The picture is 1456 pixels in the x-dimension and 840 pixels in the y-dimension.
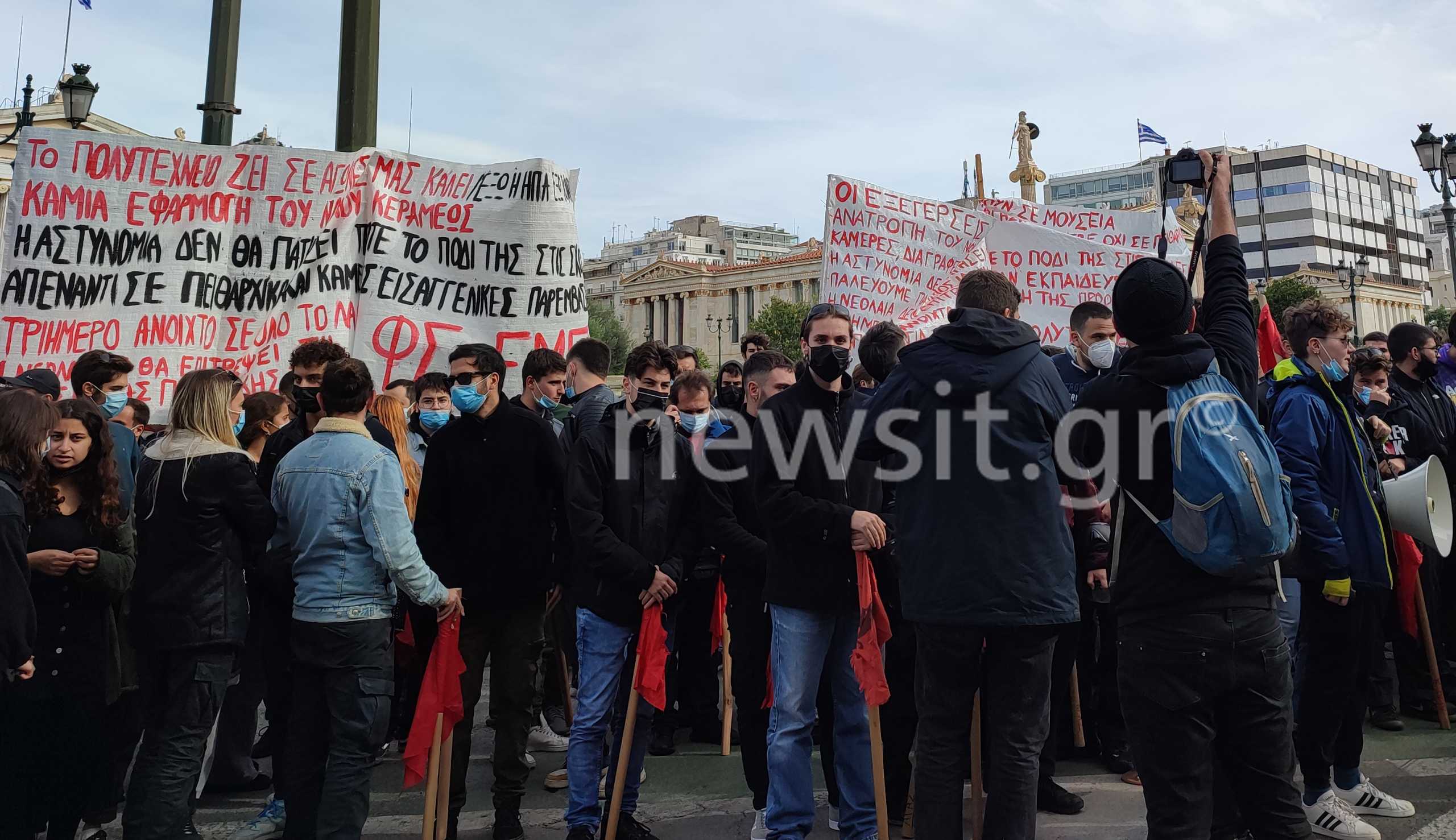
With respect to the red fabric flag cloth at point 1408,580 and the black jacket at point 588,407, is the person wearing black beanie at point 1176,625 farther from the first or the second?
the red fabric flag cloth at point 1408,580

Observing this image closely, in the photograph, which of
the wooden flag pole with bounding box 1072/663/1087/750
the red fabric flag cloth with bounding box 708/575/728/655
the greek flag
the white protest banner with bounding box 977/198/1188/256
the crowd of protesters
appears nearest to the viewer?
the crowd of protesters

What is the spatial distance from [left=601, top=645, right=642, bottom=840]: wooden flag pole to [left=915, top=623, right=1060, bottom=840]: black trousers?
1.37 meters

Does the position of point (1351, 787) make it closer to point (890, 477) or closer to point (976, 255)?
point (890, 477)

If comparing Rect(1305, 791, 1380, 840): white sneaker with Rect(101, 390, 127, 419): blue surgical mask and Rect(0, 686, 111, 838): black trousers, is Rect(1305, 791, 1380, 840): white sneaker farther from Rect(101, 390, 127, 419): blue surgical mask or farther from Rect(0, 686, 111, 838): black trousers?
Rect(101, 390, 127, 419): blue surgical mask

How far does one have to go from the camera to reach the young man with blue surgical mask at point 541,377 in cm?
611

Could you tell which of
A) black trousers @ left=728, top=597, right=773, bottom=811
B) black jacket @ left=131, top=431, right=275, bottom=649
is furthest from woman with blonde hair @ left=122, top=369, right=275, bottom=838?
black trousers @ left=728, top=597, right=773, bottom=811

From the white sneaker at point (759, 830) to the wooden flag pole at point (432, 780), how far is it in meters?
1.30

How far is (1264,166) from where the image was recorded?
100m

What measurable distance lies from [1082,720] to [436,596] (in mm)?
3458

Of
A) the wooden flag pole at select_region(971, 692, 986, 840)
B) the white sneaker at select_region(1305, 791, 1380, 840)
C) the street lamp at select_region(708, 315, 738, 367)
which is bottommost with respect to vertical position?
the white sneaker at select_region(1305, 791, 1380, 840)

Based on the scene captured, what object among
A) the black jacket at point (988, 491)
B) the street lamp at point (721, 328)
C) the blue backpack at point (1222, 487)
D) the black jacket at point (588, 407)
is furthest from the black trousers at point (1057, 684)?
the street lamp at point (721, 328)

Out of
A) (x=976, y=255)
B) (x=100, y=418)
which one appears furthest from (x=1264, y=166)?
(x=100, y=418)

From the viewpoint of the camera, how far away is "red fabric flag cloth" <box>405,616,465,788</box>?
4.31 m

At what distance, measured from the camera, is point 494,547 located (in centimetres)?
454
